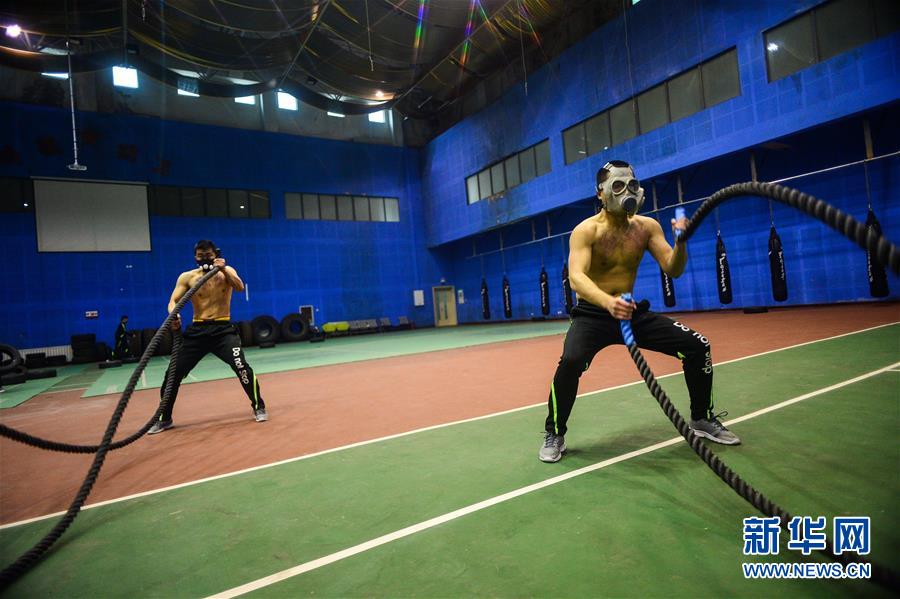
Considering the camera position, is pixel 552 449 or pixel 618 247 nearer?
pixel 552 449

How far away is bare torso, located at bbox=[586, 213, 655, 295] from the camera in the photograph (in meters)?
3.26

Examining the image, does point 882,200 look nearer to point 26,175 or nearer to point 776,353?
point 776,353

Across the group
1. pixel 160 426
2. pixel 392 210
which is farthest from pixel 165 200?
pixel 160 426

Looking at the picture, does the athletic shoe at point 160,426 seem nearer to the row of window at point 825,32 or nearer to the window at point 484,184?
the row of window at point 825,32

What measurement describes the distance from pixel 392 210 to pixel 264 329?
966cm

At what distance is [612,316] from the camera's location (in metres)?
3.05

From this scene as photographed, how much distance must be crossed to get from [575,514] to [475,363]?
6120 mm

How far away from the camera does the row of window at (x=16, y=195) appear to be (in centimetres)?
1719

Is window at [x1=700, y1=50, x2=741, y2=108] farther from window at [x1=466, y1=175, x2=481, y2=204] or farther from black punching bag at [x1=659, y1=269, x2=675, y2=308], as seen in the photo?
window at [x1=466, y1=175, x2=481, y2=204]

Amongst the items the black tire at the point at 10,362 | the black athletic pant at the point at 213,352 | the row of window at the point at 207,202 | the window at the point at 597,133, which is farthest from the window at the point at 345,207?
the black athletic pant at the point at 213,352

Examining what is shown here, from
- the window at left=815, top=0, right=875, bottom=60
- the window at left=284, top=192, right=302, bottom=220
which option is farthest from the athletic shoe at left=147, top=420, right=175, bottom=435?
the window at left=284, top=192, right=302, bottom=220

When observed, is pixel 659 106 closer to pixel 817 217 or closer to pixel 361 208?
pixel 361 208

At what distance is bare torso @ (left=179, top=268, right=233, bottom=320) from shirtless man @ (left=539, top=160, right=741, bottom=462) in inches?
153

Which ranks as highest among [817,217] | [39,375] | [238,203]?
[238,203]
